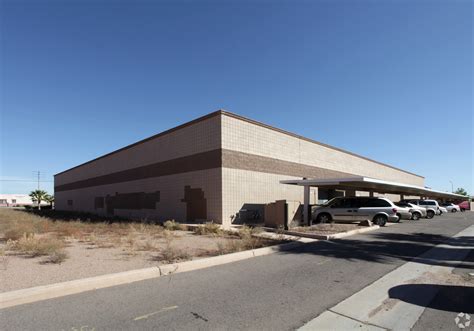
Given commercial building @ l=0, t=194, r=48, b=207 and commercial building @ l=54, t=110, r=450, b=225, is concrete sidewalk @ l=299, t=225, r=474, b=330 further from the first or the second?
commercial building @ l=0, t=194, r=48, b=207

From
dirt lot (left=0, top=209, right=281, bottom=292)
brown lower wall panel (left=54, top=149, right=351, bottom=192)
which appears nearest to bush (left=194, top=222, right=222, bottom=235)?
dirt lot (left=0, top=209, right=281, bottom=292)

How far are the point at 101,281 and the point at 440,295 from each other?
22.2 ft

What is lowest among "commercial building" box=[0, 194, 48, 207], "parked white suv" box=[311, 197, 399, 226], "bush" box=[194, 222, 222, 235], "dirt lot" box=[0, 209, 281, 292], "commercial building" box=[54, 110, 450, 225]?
"commercial building" box=[0, 194, 48, 207]

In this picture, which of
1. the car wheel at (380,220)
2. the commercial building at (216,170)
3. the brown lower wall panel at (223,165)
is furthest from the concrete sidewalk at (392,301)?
the brown lower wall panel at (223,165)

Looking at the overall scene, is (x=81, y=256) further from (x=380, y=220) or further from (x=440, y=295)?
(x=380, y=220)

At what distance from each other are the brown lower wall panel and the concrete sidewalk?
1422 cm

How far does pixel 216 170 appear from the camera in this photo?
22.5m

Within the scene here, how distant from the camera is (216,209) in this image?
22344 mm

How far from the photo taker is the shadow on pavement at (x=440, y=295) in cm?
610

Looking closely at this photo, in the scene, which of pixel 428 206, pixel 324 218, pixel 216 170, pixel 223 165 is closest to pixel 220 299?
pixel 223 165

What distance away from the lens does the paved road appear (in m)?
5.23

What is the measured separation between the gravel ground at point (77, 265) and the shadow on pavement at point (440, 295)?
554 cm

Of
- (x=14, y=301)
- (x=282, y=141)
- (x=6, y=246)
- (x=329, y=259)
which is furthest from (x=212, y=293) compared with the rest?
(x=282, y=141)

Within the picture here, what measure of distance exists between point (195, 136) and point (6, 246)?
566 inches
